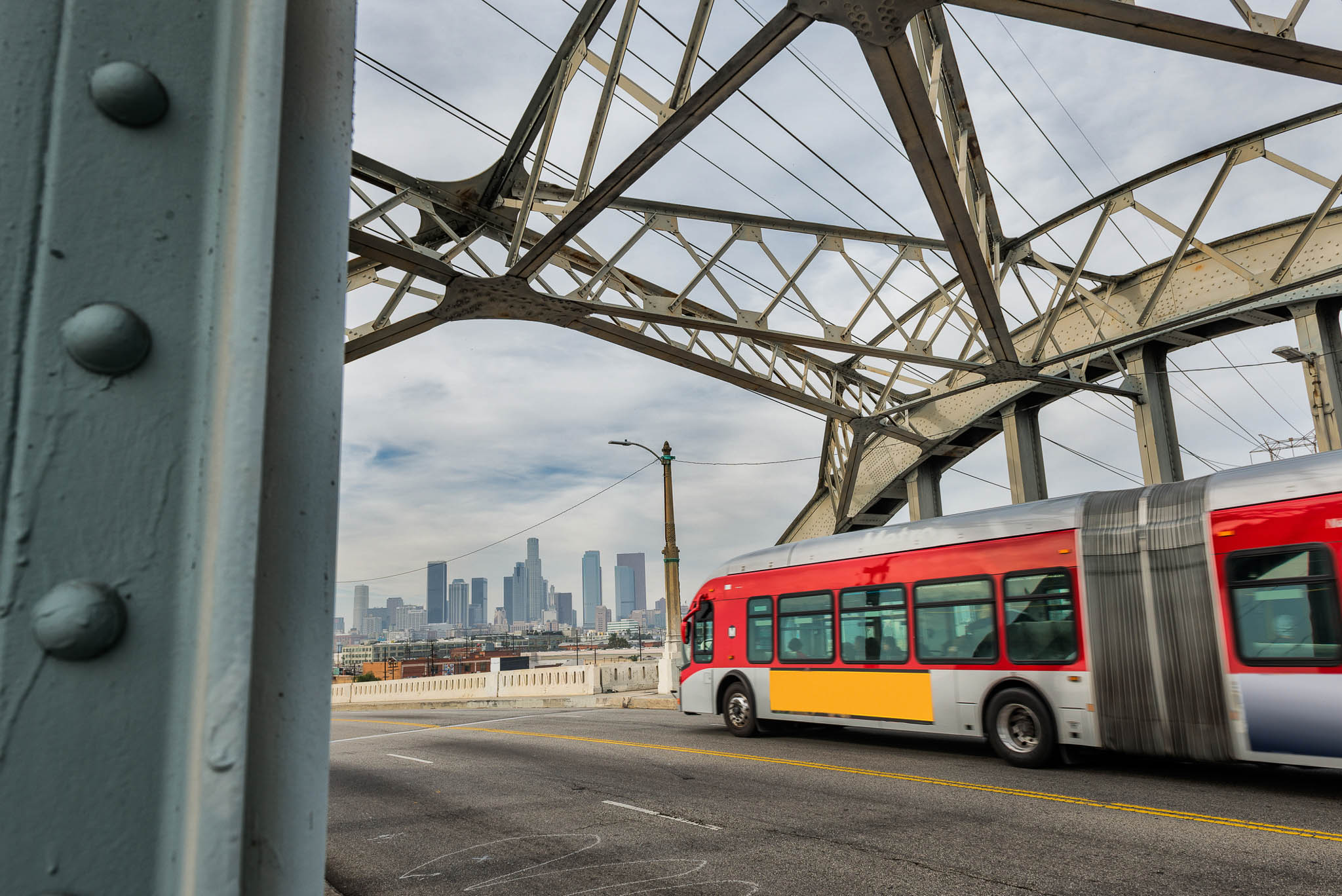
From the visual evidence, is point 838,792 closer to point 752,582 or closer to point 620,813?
point 620,813

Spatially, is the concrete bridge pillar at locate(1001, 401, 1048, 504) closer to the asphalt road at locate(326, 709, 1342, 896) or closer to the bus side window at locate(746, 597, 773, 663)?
the bus side window at locate(746, 597, 773, 663)

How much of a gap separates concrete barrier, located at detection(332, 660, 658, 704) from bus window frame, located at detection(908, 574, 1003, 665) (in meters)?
19.2

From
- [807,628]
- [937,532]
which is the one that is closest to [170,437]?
[937,532]

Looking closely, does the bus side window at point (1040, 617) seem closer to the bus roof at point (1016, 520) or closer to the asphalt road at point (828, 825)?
the bus roof at point (1016, 520)

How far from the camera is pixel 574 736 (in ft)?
53.4

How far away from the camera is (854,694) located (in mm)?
13391

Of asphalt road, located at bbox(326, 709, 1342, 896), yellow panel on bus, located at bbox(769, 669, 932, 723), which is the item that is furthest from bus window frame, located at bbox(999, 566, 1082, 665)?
yellow panel on bus, located at bbox(769, 669, 932, 723)

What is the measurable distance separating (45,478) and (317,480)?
24 centimetres

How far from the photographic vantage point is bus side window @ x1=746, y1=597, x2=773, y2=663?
15.1m

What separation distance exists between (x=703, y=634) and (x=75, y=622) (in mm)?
16489

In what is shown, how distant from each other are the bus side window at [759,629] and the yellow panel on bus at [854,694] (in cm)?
36

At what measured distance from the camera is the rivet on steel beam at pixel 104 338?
0.82 m

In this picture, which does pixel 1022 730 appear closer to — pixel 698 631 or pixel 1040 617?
pixel 1040 617

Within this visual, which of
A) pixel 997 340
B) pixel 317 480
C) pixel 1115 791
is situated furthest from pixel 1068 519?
pixel 317 480
